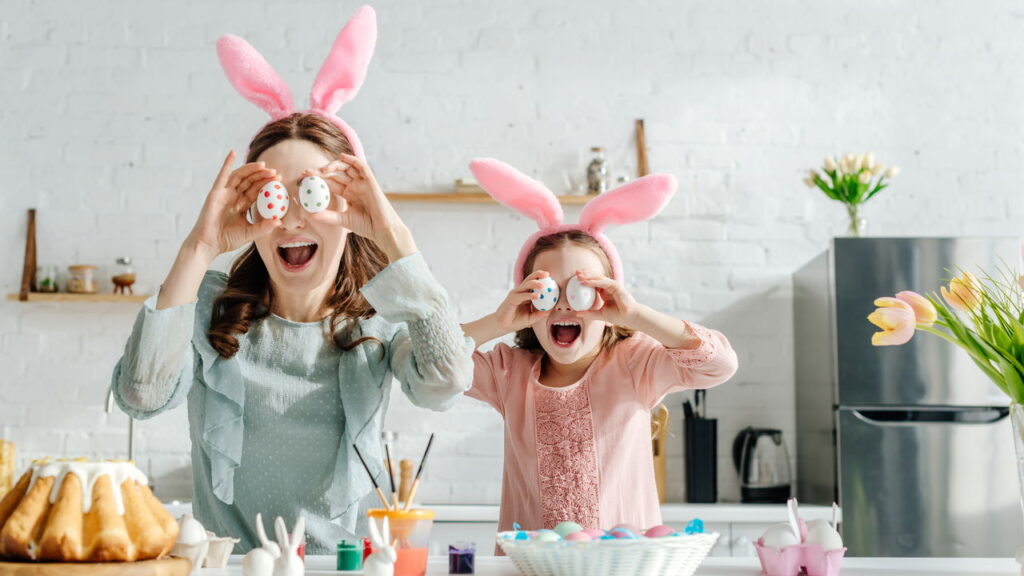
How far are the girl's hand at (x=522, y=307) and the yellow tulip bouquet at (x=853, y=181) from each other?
190 centimetres

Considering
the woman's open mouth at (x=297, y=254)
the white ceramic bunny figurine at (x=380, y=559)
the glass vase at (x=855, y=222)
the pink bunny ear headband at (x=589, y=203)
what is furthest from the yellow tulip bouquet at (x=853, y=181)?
the white ceramic bunny figurine at (x=380, y=559)

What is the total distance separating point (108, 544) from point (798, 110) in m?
3.23

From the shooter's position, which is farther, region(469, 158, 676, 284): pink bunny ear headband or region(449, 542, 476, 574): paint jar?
region(469, 158, 676, 284): pink bunny ear headband

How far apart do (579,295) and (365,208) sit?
0.42 metres

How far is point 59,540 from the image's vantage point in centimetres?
90

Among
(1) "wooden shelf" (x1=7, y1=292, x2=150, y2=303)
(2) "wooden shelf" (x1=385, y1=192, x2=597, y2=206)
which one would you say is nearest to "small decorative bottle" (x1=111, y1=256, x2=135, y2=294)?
(1) "wooden shelf" (x1=7, y1=292, x2=150, y2=303)

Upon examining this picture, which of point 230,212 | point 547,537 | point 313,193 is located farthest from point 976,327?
point 230,212

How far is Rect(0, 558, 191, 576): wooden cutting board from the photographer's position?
2.90 feet

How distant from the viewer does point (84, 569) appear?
0.89 m

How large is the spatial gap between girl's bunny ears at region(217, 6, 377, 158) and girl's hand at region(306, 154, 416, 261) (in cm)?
19

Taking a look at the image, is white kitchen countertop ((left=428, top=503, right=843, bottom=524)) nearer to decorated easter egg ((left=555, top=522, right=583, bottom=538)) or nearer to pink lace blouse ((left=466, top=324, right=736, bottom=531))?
pink lace blouse ((left=466, top=324, right=736, bottom=531))

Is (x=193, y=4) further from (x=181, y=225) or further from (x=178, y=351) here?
(x=178, y=351)

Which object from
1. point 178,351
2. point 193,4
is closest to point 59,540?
point 178,351

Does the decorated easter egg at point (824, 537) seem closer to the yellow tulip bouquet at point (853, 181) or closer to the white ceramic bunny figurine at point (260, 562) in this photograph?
the white ceramic bunny figurine at point (260, 562)
